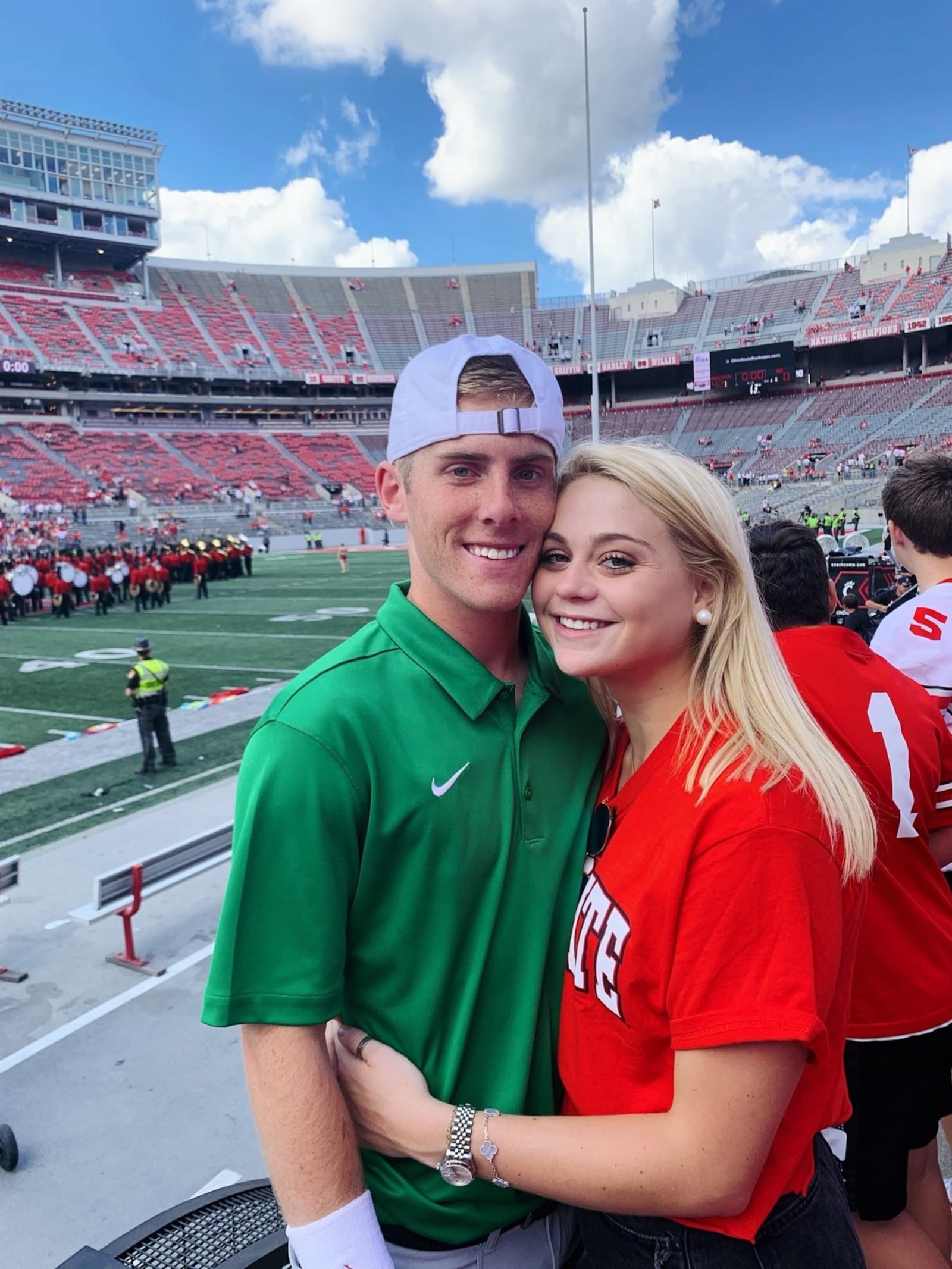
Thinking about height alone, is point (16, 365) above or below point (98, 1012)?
above

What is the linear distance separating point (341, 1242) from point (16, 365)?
5280 cm

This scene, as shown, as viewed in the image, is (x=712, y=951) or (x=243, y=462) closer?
(x=712, y=951)

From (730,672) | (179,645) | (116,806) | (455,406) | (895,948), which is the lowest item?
(116,806)

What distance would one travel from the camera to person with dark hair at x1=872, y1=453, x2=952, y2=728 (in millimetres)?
2664

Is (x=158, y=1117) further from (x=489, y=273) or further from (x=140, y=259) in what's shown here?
(x=489, y=273)

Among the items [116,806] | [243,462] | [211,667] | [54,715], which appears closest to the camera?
[116,806]

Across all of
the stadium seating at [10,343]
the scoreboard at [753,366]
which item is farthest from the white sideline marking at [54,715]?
the scoreboard at [753,366]

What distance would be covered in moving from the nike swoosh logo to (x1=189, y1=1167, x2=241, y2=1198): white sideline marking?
8.38ft

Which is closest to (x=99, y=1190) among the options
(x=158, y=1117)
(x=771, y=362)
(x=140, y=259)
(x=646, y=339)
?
(x=158, y=1117)

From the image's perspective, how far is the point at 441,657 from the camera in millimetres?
1509

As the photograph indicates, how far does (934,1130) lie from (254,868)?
6.29ft

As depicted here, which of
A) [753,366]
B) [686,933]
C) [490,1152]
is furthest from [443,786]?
[753,366]

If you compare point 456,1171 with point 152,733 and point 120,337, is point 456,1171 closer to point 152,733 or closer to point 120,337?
point 152,733

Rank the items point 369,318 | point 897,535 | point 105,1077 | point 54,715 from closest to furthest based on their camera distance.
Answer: point 897,535
point 105,1077
point 54,715
point 369,318
